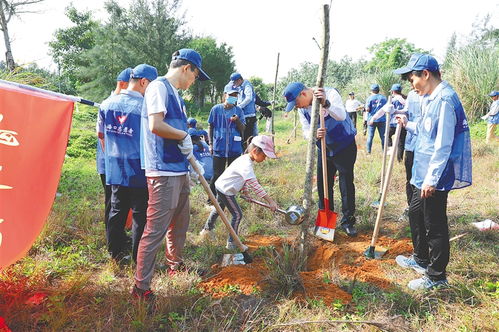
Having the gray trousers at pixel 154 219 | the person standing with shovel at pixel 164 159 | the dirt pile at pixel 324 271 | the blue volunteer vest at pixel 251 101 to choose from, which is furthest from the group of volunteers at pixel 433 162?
the blue volunteer vest at pixel 251 101

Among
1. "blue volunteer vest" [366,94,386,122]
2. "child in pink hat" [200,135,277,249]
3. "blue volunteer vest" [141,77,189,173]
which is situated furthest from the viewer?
"blue volunteer vest" [366,94,386,122]

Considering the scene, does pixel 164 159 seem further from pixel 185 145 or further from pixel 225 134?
pixel 225 134

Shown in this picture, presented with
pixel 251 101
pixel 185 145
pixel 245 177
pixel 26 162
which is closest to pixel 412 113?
pixel 245 177

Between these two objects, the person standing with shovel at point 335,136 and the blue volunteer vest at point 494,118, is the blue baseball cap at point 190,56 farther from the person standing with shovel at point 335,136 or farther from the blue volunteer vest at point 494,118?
the blue volunteer vest at point 494,118

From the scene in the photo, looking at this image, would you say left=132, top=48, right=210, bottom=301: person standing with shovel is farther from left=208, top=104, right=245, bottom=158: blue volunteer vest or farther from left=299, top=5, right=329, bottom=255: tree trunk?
left=208, top=104, right=245, bottom=158: blue volunteer vest

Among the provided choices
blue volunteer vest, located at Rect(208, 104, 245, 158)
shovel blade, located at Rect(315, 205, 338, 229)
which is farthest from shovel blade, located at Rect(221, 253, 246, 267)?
blue volunteer vest, located at Rect(208, 104, 245, 158)

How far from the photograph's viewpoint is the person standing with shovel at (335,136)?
3.51 meters

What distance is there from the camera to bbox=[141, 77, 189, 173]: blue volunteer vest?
2506 millimetres

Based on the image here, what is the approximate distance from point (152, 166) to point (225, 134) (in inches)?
109

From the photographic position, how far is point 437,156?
253 cm

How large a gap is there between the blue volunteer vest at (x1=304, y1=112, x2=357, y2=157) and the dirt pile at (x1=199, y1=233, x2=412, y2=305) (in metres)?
1.10

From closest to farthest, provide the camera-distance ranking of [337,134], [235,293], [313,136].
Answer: [235,293] < [313,136] < [337,134]

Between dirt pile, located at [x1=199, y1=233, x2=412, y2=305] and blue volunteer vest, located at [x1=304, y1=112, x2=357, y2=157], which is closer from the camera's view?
dirt pile, located at [x1=199, y1=233, x2=412, y2=305]

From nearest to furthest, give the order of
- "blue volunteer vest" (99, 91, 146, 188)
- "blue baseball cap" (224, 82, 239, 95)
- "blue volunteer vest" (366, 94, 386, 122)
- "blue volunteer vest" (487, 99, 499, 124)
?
"blue volunteer vest" (99, 91, 146, 188)
"blue baseball cap" (224, 82, 239, 95)
"blue volunteer vest" (366, 94, 386, 122)
"blue volunteer vest" (487, 99, 499, 124)
